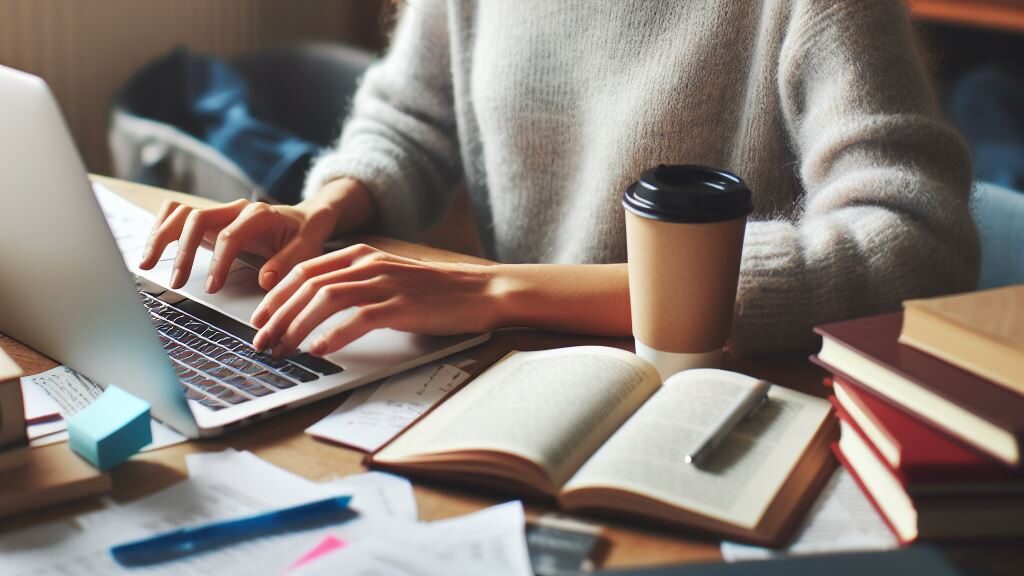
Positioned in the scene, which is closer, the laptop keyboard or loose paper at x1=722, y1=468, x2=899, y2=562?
loose paper at x1=722, y1=468, x2=899, y2=562

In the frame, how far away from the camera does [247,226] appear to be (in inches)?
38.3

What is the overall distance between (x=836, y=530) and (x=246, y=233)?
61cm

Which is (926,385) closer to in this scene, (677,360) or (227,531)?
(677,360)

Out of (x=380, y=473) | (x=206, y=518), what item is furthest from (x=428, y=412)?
(x=206, y=518)

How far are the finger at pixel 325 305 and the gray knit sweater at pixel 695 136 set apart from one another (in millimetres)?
303

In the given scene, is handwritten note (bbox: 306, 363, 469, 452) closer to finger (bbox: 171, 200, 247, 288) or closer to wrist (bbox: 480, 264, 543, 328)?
wrist (bbox: 480, 264, 543, 328)

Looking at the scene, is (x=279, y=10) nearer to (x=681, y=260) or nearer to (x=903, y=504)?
(x=681, y=260)

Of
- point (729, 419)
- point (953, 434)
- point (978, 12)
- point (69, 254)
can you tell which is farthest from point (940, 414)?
point (978, 12)

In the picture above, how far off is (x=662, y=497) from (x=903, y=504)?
14 cm

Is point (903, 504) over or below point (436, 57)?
below

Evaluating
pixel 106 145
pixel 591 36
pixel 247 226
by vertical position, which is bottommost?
pixel 106 145

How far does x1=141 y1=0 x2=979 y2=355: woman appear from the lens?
838mm

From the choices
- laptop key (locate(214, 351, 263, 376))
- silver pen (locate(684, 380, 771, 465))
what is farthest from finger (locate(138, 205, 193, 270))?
silver pen (locate(684, 380, 771, 465))

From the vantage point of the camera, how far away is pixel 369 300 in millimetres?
833
